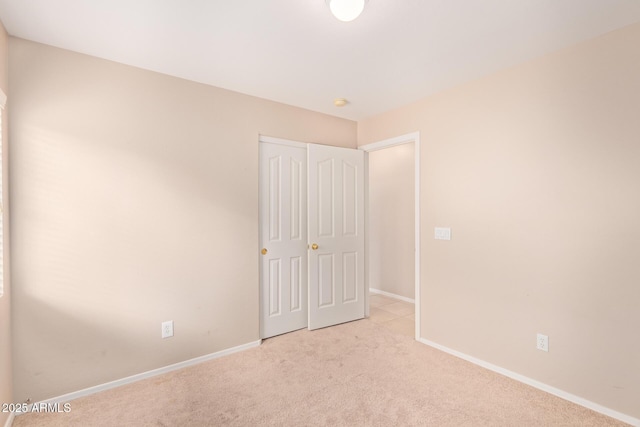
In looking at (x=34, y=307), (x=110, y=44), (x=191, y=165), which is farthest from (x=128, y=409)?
(x=110, y=44)

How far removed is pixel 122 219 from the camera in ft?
7.43

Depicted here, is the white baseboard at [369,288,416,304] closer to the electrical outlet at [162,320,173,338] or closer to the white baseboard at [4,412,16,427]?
the electrical outlet at [162,320,173,338]

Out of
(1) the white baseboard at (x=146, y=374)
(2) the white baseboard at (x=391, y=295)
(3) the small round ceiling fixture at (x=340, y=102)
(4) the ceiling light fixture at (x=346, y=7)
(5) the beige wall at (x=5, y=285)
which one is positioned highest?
(3) the small round ceiling fixture at (x=340, y=102)

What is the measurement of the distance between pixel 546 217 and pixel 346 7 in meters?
1.94

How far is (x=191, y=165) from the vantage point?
100 inches

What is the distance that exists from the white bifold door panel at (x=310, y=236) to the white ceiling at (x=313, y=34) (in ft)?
2.99

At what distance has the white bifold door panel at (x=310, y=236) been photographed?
3.05m

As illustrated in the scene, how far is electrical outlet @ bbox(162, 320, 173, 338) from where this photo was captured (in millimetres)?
2421

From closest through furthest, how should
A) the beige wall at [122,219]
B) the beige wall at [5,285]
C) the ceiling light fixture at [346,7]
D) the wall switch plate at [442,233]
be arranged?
the ceiling light fixture at [346,7], the beige wall at [5,285], the beige wall at [122,219], the wall switch plate at [442,233]

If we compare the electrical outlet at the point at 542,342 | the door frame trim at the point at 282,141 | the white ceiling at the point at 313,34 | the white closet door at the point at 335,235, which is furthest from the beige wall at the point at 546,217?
the door frame trim at the point at 282,141

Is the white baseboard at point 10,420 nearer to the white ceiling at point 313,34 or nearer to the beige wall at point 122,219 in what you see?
the beige wall at point 122,219

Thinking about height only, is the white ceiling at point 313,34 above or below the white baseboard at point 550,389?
above

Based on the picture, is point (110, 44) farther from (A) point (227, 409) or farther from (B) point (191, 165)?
(A) point (227, 409)

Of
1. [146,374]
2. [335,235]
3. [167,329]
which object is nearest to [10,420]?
[146,374]
